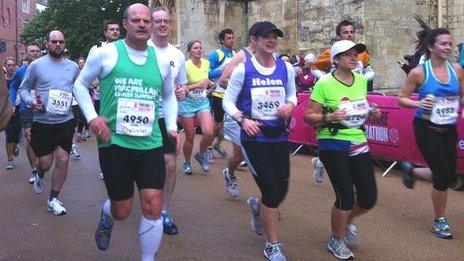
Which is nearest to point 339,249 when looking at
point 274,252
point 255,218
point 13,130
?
point 274,252

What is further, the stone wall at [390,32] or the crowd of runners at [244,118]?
the stone wall at [390,32]

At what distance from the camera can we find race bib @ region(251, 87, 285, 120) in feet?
15.5

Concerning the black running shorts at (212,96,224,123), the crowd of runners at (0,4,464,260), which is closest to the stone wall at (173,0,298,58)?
the black running shorts at (212,96,224,123)

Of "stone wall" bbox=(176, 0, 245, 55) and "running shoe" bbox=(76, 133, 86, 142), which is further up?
"stone wall" bbox=(176, 0, 245, 55)

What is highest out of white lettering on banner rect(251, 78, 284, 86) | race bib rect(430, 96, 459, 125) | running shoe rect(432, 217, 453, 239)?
white lettering on banner rect(251, 78, 284, 86)

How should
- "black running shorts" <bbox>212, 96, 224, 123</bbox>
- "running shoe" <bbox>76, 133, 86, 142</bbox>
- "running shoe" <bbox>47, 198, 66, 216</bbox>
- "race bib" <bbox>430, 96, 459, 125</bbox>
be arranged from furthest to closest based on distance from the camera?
1. "running shoe" <bbox>76, 133, 86, 142</bbox>
2. "black running shorts" <bbox>212, 96, 224, 123</bbox>
3. "running shoe" <bbox>47, 198, 66, 216</bbox>
4. "race bib" <bbox>430, 96, 459, 125</bbox>

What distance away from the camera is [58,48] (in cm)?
655

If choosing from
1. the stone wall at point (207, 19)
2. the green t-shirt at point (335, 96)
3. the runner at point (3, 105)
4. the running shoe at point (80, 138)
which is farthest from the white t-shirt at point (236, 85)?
the stone wall at point (207, 19)

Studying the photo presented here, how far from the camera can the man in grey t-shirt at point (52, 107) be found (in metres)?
6.43

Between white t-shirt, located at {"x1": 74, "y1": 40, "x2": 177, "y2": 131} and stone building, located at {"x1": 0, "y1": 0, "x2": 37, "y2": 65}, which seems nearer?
white t-shirt, located at {"x1": 74, "y1": 40, "x2": 177, "y2": 131}

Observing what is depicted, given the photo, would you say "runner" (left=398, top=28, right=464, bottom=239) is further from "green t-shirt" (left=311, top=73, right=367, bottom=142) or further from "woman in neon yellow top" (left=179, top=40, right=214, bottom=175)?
"woman in neon yellow top" (left=179, top=40, right=214, bottom=175)

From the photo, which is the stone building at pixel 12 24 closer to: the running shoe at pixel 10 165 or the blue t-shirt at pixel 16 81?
the running shoe at pixel 10 165

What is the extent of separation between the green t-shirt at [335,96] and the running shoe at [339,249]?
85 centimetres

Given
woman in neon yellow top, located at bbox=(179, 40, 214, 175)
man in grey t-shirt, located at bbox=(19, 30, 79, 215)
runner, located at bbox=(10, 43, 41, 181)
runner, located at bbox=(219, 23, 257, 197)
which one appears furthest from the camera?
runner, located at bbox=(10, 43, 41, 181)
